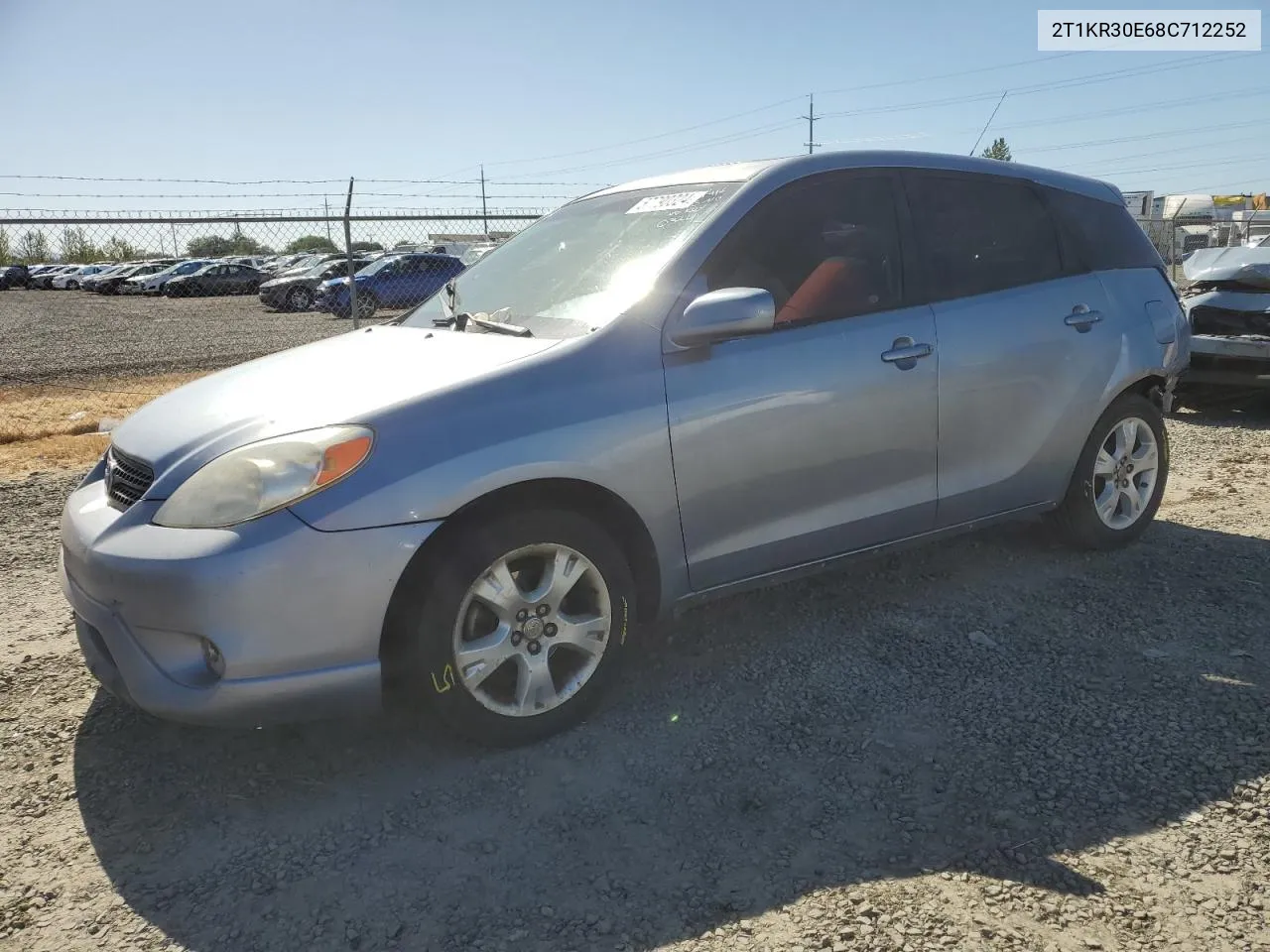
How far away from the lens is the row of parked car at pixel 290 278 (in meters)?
21.4

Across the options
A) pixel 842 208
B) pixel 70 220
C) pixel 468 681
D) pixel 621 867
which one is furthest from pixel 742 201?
pixel 70 220

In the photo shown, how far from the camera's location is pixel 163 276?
3869cm

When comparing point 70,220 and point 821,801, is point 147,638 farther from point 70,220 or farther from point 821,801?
point 70,220

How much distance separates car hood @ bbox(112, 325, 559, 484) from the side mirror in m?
0.44

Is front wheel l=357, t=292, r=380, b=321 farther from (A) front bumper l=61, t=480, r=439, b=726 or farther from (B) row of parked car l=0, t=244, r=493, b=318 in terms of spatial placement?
(A) front bumper l=61, t=480, r=439, b=726

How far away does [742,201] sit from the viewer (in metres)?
3.54

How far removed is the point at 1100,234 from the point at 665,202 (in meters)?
2.12

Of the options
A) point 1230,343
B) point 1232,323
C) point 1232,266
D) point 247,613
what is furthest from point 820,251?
point 1232,266

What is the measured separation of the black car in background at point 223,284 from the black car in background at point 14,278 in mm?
17016

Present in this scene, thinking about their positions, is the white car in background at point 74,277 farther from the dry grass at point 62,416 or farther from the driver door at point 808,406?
the driver door at point 808,406

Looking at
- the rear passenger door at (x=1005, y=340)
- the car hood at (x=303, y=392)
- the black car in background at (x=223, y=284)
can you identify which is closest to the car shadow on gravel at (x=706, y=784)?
the rear passenger door at (x=1005, y=340)

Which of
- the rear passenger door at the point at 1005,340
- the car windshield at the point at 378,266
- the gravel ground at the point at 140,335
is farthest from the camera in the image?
the car windshield at the point at 378,266

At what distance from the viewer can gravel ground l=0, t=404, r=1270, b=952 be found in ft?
7.64

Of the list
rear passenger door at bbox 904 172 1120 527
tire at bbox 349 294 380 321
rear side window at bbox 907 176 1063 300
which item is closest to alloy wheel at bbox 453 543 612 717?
rear passenger door at bbox 904 172 1120 527
